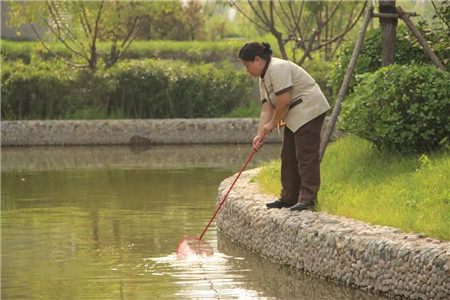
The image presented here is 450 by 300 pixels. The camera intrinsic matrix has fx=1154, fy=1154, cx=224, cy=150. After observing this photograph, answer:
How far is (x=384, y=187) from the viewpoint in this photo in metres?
10.7

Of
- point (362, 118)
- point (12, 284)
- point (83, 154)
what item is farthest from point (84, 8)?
point (12, 284)

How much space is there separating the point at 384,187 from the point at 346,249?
2.11 metres

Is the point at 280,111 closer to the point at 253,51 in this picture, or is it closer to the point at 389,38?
the point at 253,51

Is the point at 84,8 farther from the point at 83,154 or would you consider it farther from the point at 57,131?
the point at 83,154

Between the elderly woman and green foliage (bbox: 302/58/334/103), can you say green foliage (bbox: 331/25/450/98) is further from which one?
green foliage (bbox: 302/58/334/103)

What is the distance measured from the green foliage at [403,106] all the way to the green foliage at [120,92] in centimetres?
1453

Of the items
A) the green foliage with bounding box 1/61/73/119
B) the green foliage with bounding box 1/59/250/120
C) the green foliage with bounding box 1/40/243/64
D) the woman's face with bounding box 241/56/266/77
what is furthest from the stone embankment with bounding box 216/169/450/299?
the green foliage with bounding box 1/40/243/64

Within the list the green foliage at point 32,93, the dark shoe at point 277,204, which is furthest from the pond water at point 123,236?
the green foliage at point 32,93

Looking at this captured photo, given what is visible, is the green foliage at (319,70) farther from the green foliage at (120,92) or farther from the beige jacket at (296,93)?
the beige jacket at (296,93)

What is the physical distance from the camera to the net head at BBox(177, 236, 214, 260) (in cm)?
1040

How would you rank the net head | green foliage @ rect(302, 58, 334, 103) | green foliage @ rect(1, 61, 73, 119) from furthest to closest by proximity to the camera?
green foliage @ rect(302, 58, 334, 103)
green foliage @ rect(1, 61, 73, 119)
the net head

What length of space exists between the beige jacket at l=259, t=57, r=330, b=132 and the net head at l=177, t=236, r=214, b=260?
1375 millimetres

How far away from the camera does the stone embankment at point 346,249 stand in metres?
7.78

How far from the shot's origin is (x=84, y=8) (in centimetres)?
2808
